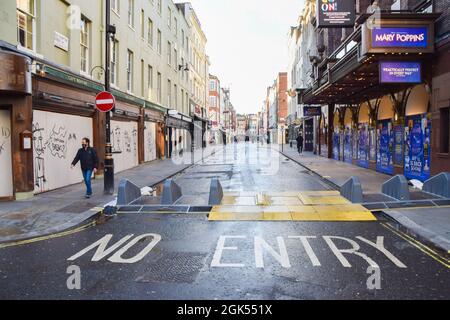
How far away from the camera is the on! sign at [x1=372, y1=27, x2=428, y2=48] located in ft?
43.2

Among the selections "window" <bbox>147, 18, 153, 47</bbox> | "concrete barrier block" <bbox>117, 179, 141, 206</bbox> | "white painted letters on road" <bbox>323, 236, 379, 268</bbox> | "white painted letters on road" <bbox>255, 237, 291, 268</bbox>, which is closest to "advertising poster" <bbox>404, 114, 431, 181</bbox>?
"white painted letters on road" <bbox>323, 236, 379, 268</bbox>

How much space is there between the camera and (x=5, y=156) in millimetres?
11992

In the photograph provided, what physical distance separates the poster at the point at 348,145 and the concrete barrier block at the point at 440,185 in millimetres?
14076

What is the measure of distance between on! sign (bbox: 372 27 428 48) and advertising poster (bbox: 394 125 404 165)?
4.55 metres

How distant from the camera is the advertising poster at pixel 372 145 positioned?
2100 cm

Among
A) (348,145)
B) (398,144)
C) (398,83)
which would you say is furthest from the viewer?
(348,145)

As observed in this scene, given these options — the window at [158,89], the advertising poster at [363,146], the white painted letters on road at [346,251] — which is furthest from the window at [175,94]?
the white painted letters on road at [346,251]

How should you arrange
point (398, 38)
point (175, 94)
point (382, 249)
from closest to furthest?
point (382, 249)
point (398, 38)
point (175, 94)

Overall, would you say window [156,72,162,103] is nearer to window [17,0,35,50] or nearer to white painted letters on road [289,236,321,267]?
window [17,0,35,50]

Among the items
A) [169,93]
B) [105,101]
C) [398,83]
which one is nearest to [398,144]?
[398,83]

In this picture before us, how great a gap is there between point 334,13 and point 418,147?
23.2ft

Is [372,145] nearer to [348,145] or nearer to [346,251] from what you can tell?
[348,145]
